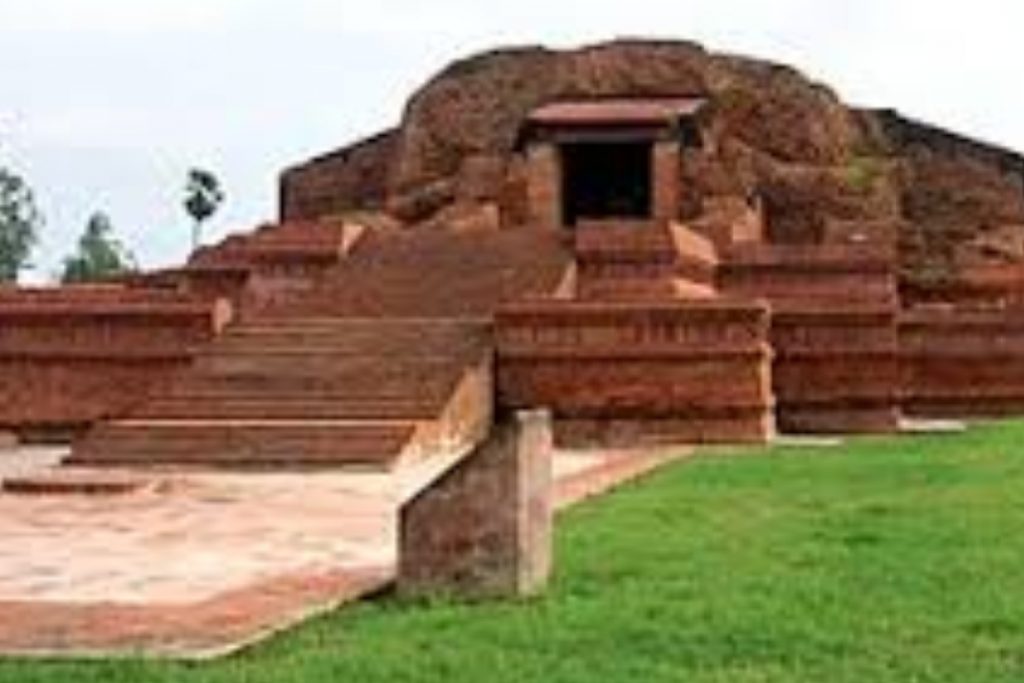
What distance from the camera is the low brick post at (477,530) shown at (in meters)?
7.70

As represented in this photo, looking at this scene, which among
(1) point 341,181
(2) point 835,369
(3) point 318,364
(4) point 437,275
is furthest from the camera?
(1) point 341,181

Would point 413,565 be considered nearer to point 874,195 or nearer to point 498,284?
point 498,284

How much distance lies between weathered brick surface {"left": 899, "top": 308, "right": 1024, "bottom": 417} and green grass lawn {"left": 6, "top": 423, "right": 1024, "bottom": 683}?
34.3ft

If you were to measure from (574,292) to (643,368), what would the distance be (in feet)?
8.63

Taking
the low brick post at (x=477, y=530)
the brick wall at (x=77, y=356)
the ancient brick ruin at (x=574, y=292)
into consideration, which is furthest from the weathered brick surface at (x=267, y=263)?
the low brick post at (x=477, y=530)

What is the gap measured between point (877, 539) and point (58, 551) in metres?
3.47

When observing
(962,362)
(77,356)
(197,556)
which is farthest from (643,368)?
(197,556)

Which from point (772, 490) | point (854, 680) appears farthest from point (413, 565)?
point (772, 490)

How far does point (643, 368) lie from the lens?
18281 millimetres

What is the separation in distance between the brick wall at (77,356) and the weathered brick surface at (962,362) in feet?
21.8

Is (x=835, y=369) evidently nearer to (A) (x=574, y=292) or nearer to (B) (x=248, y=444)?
(A) (x=574, y=292)

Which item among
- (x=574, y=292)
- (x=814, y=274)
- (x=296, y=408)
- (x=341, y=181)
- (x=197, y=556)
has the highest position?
(x=341, y=181)

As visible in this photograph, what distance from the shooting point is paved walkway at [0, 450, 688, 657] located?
7.11 m

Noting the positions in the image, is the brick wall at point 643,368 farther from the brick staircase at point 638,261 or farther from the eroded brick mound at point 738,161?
the eroded brick mound at point 738,161
